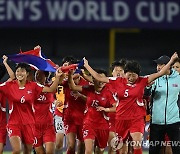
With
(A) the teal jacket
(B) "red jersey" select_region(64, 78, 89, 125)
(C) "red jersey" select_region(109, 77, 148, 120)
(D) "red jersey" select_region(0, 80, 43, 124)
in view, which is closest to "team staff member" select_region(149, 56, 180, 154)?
(A) the teal jacket

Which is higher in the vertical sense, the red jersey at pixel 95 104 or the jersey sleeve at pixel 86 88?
the jersey sleeve at pixel 86 88

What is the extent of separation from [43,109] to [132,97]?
1559 mm

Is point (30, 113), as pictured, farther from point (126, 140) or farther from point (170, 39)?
point (170, 39)

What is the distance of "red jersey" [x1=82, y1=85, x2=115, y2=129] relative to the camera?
1451cm

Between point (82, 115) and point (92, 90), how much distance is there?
93 cm

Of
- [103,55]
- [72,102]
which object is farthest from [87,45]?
Result: [72,102]

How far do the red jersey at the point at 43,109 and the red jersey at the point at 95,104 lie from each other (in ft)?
1.99

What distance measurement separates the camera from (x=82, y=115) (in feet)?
50.4

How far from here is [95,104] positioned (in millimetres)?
14531

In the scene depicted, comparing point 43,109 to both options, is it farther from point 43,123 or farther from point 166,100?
point 166,100

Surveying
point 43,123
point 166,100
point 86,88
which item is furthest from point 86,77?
point 166,100

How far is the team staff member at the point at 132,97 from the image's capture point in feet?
45.8

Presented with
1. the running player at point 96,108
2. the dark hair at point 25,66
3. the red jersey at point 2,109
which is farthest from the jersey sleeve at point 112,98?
the red jersey at point 2,109

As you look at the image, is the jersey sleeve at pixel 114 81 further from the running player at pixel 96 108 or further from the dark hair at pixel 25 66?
the dark hair at pixel 25 66
